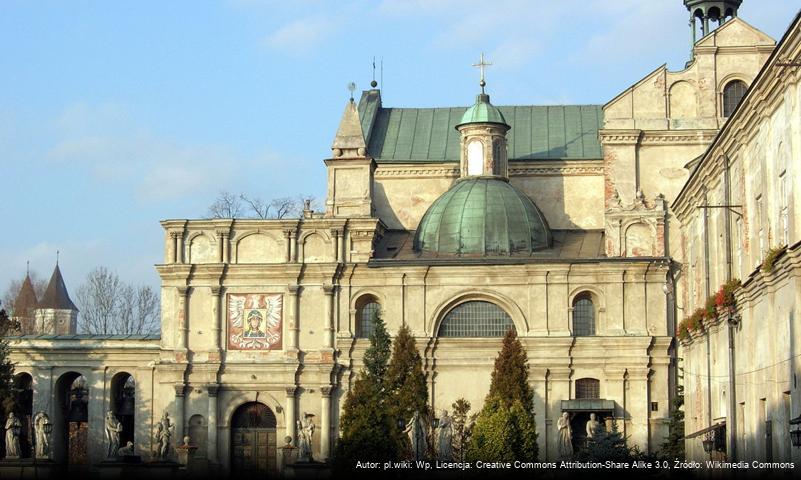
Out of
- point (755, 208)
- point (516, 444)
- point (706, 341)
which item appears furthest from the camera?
point (516, 444)

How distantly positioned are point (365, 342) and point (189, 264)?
824 cm

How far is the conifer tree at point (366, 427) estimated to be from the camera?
176 ft

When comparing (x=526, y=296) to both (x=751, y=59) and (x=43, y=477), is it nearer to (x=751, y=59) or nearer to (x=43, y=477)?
(x=751, y=59)

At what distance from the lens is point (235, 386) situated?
63875mm

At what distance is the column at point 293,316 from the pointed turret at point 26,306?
44.5m

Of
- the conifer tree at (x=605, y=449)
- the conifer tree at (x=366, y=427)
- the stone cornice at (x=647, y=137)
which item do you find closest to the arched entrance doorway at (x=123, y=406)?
the conifer tree at (x=366, y=427)

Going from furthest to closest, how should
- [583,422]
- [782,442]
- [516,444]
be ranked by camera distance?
[583,422]
[516,444]
[782,442]

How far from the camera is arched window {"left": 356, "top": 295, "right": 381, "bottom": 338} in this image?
2537 inches

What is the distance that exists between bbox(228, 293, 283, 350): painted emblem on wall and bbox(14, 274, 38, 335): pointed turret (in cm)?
4314

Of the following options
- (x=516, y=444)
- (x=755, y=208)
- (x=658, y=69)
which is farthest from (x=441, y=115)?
(x=755, y=208)

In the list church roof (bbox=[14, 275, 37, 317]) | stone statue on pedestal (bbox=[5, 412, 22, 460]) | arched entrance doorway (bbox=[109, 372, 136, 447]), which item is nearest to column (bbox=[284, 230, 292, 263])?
arched entrance doorway (bbox=[109, 372, 136, 447])

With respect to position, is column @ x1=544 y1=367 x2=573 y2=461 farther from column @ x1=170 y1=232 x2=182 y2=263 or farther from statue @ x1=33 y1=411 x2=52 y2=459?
statue @ x1=33 y1=411 x2=52 y2=459

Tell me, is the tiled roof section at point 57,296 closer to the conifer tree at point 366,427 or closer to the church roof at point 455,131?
the church roof at point 455,131

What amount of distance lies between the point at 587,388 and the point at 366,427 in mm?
11920
